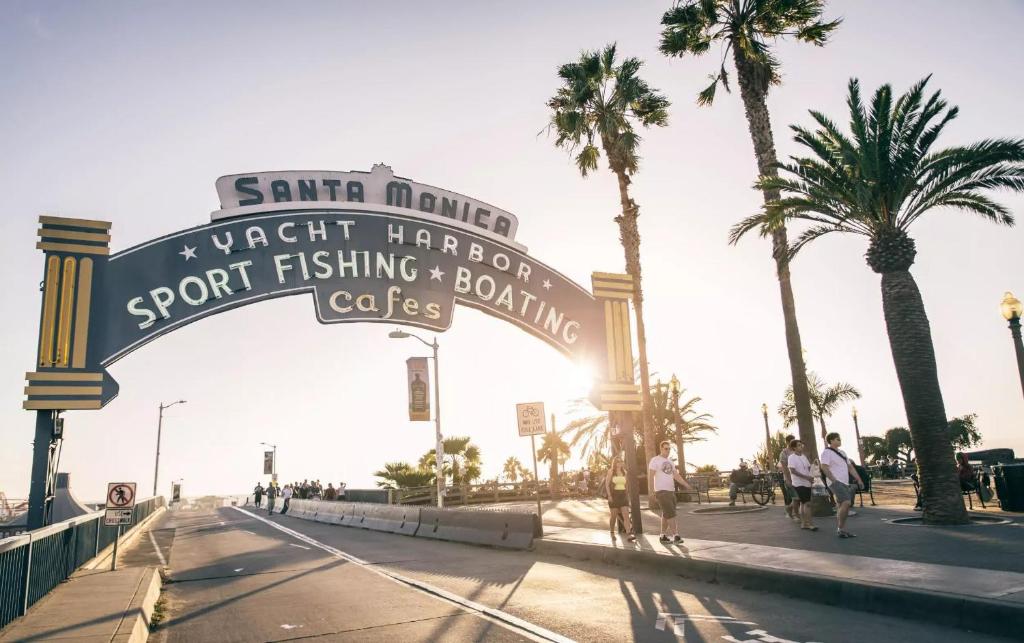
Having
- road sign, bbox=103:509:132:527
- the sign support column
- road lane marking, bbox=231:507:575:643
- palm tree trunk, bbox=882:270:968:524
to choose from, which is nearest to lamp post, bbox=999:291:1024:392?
palm tree trunk, bbox=882:270:968:524

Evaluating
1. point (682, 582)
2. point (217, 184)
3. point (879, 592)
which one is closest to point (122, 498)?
point (217, 184)

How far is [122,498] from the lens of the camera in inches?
514

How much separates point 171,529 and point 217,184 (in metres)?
21.4

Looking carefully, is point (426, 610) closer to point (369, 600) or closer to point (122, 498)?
point (369, 600)

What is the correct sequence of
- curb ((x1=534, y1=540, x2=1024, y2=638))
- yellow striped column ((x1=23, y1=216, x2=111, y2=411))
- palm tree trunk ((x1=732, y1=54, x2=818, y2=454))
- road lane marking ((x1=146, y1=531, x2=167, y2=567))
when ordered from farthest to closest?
1. palm tree trunk ((x1=732, y1=54, x2=818, y2=454))
2. road lane marking ((x1=146, y1=531, x2=167, y2=567))
3. yellow striped column ((x1=23, y1=216, x2=111, y2=411))
4. curb ((x1=534, y1=540, x2=1024, y2=638))

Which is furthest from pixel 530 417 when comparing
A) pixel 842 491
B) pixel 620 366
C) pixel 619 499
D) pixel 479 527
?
pixel 842 491

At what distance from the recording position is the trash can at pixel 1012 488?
53.4 feet

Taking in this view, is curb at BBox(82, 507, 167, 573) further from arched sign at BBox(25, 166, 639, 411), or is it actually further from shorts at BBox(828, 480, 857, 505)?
shorts at BBox(828, 480, 857, 505)

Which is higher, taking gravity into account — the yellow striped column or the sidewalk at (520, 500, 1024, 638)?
the yellow striped column

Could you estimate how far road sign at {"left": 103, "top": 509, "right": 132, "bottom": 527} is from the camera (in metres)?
12.4

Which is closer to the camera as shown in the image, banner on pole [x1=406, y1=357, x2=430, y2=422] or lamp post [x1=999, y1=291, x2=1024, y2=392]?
lamp post [x1=999, y1=291, x2=1024, y2=392]

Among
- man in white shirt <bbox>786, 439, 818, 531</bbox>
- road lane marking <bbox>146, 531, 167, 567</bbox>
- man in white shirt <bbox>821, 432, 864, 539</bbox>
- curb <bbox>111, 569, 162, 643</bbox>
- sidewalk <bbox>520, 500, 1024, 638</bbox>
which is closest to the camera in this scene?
curb <bbox>111, 569, 162, 643</bbox>

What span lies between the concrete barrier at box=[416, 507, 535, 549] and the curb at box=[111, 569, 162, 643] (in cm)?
749

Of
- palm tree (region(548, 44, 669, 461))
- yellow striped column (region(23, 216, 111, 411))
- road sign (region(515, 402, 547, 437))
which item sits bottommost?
road sign (region(515, 402, 547, 437))
